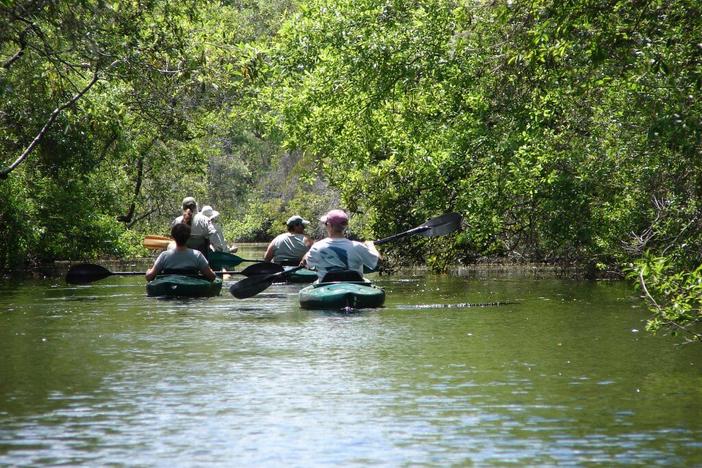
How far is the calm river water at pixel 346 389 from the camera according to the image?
7.84 meters

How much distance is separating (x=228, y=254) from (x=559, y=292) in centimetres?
660

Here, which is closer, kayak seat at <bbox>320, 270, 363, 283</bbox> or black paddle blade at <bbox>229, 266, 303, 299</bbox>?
kayak seat at <bbox>320, 270, 363, 283</bbox>

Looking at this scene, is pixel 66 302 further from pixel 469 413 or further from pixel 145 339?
pixel 469 413

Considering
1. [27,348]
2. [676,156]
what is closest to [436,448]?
[27,348]

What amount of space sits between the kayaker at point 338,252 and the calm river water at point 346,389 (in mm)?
790

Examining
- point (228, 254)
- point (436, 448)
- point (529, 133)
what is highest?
point (529, 133)

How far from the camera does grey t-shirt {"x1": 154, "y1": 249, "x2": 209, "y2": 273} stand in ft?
70.1

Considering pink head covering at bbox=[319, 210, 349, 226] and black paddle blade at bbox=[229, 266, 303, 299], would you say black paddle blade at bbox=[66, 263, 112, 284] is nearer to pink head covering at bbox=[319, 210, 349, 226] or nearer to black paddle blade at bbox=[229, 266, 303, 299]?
black paddle blade at bbox=[229, 266, 303, 299]

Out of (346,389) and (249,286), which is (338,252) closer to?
(249,286)

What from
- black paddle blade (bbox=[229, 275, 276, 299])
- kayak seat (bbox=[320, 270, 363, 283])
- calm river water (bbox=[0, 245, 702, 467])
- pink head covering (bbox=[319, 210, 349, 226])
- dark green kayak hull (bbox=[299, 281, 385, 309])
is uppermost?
pink head covering (bbox=[319, 210, 349, 226])

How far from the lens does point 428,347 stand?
1383cm

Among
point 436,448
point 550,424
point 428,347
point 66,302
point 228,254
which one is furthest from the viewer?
point 228,254

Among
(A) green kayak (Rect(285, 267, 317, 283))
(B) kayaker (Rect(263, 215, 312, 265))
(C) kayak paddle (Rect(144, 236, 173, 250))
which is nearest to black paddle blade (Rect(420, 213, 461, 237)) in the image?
(B) kayaker (Rect(263, 215, 312, 265))

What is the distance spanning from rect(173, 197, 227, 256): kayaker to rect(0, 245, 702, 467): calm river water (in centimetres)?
568
